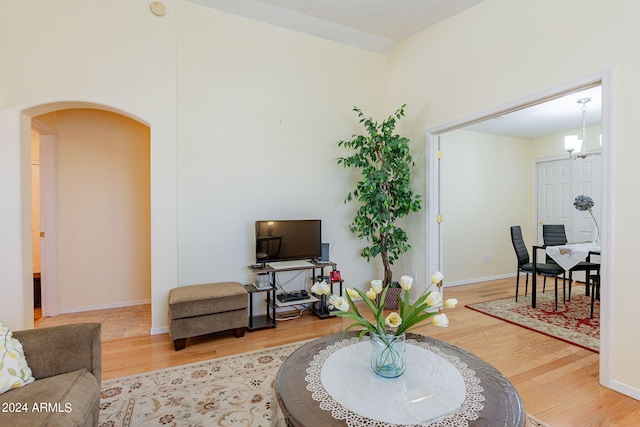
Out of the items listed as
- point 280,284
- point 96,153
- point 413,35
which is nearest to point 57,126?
point 96,153

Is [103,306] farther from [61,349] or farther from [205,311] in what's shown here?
[61,349]

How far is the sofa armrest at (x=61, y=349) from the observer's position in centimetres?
→ 146

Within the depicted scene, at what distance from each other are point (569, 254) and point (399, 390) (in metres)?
3.51

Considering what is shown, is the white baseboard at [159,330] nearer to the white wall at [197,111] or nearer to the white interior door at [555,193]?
the white wall at [197,111]

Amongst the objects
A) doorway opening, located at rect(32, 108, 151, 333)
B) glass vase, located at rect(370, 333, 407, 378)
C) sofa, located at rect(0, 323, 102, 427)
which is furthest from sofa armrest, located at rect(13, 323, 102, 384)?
doorway opening, located at rect(32, 108, 151, 333)

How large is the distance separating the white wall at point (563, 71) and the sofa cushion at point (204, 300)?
2853 millimetres

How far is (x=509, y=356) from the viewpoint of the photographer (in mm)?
2564

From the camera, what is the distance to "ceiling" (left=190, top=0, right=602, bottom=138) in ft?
10.6

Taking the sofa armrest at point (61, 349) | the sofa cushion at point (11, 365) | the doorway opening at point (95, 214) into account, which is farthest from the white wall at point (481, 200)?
the sofa cushion at point (11, 365)

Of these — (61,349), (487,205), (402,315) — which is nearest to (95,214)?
(61,349)

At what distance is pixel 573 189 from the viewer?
5293 mm

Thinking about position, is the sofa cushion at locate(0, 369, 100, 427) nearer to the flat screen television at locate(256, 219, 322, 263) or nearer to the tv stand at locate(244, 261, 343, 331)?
the tv stand at locate(244, 261, 343, 331)

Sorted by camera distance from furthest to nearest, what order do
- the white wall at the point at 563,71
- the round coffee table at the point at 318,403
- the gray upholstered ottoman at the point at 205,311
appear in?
the gray upholstered ottoman at the point at 205,311 < the white wall at the point at 563,71 < the round coffee table at the point at 318,403

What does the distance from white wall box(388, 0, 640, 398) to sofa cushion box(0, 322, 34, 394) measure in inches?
133
